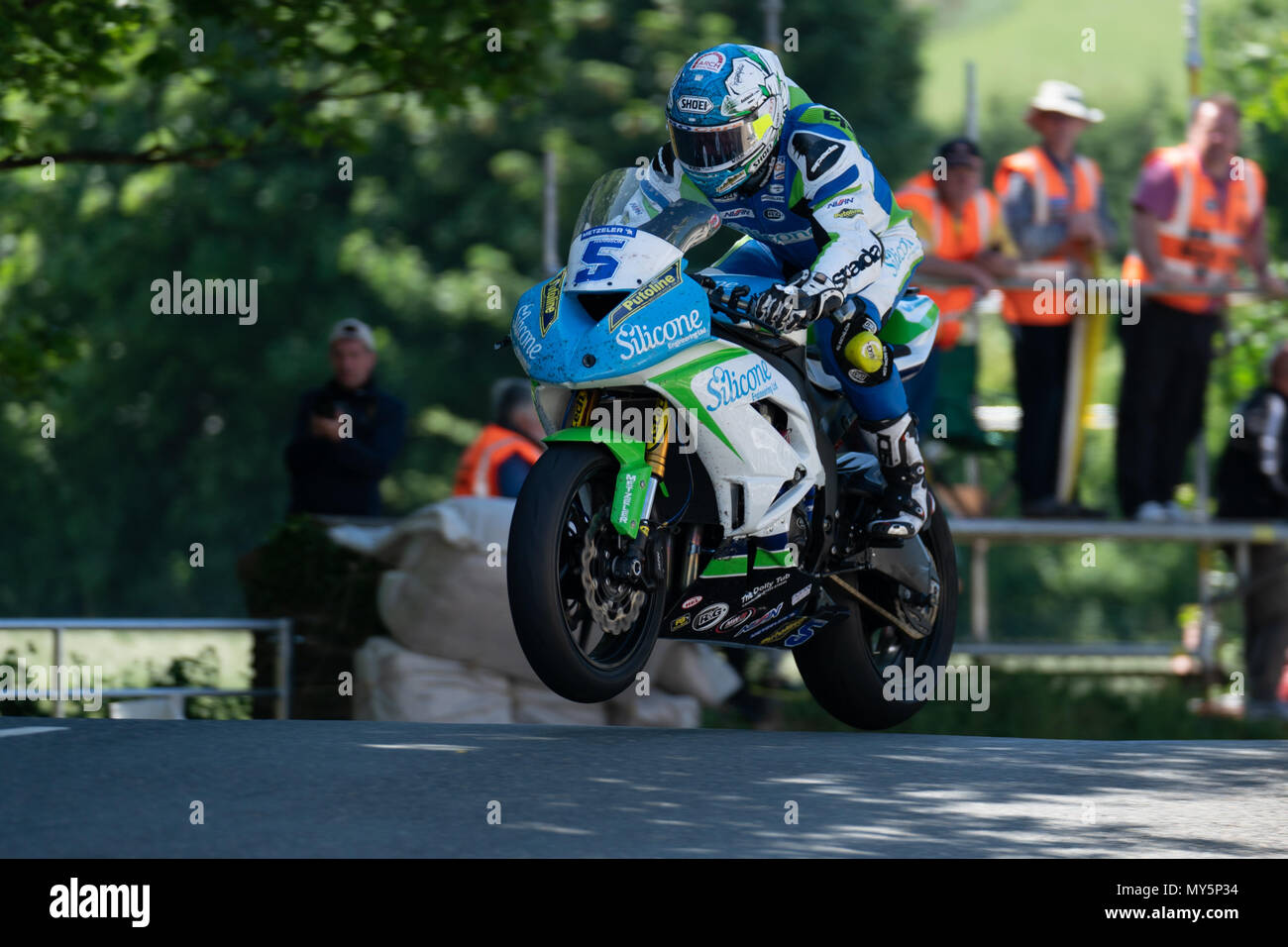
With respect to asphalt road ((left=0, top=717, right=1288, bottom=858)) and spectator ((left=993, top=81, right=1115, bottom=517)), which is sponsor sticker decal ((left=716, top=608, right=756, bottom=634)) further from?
spectator ((left=993, top=81, right=1115, bottom=517))

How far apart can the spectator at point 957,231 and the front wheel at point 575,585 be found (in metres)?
4.79

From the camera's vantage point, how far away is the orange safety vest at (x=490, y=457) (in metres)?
10.8

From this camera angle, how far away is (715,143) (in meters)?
7.11

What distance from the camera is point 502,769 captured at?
20.8ft

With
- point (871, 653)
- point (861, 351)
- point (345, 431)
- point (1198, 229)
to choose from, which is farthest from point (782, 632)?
point (1198, 229)

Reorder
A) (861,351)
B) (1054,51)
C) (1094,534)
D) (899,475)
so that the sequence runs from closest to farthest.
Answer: (861,351), (899,475), (1094,534), (1054,51)

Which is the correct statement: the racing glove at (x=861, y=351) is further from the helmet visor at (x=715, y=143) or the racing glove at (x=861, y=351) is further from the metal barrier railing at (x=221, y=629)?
the metal barrier railing at (x=221, y=629)

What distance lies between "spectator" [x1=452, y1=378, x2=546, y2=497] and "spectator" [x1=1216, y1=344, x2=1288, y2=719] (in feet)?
12.9

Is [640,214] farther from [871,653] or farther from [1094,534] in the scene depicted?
[1094,534]

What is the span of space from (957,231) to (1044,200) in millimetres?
614

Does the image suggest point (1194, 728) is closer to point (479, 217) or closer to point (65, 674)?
point (65, 674)

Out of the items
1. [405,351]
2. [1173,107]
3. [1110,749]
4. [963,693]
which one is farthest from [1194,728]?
[1173,107]

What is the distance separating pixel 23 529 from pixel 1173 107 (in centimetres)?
2475
